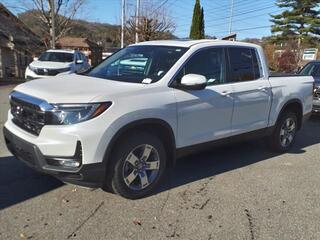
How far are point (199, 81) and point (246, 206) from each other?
1557 millimetres

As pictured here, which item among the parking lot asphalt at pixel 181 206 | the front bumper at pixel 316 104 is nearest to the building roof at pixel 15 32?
the front bumper at pixel 316 104

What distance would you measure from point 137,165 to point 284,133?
3.41 metres

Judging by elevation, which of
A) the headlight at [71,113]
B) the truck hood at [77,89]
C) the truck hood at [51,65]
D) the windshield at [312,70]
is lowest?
the truck hood at [51,65]

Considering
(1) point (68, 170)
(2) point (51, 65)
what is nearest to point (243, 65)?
(1) point (68, 170)

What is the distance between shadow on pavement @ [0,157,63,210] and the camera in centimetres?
434

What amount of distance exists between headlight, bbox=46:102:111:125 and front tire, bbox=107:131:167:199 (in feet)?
1.72

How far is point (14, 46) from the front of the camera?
2417cm

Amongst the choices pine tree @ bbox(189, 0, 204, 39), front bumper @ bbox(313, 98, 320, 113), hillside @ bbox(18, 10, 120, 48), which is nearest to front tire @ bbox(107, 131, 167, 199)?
front bumper @ bbox(313, 98, 320, 113)

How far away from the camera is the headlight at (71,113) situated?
3.84m

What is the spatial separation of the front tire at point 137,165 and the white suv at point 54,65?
9918 mm

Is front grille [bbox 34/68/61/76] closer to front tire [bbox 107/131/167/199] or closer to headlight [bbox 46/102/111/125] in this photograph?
front tire [bbox 107/131/167/199]

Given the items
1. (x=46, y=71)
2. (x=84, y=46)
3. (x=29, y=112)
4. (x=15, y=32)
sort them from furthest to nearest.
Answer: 1. (x=84, y=46)
2. (x=15, y=32)
3. (x=46, y=71)
4. (x=29, y=112)

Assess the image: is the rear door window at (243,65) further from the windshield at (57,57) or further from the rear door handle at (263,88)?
the windshield at (57,57)

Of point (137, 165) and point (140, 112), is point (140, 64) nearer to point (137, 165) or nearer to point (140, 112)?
point (140, 112)
